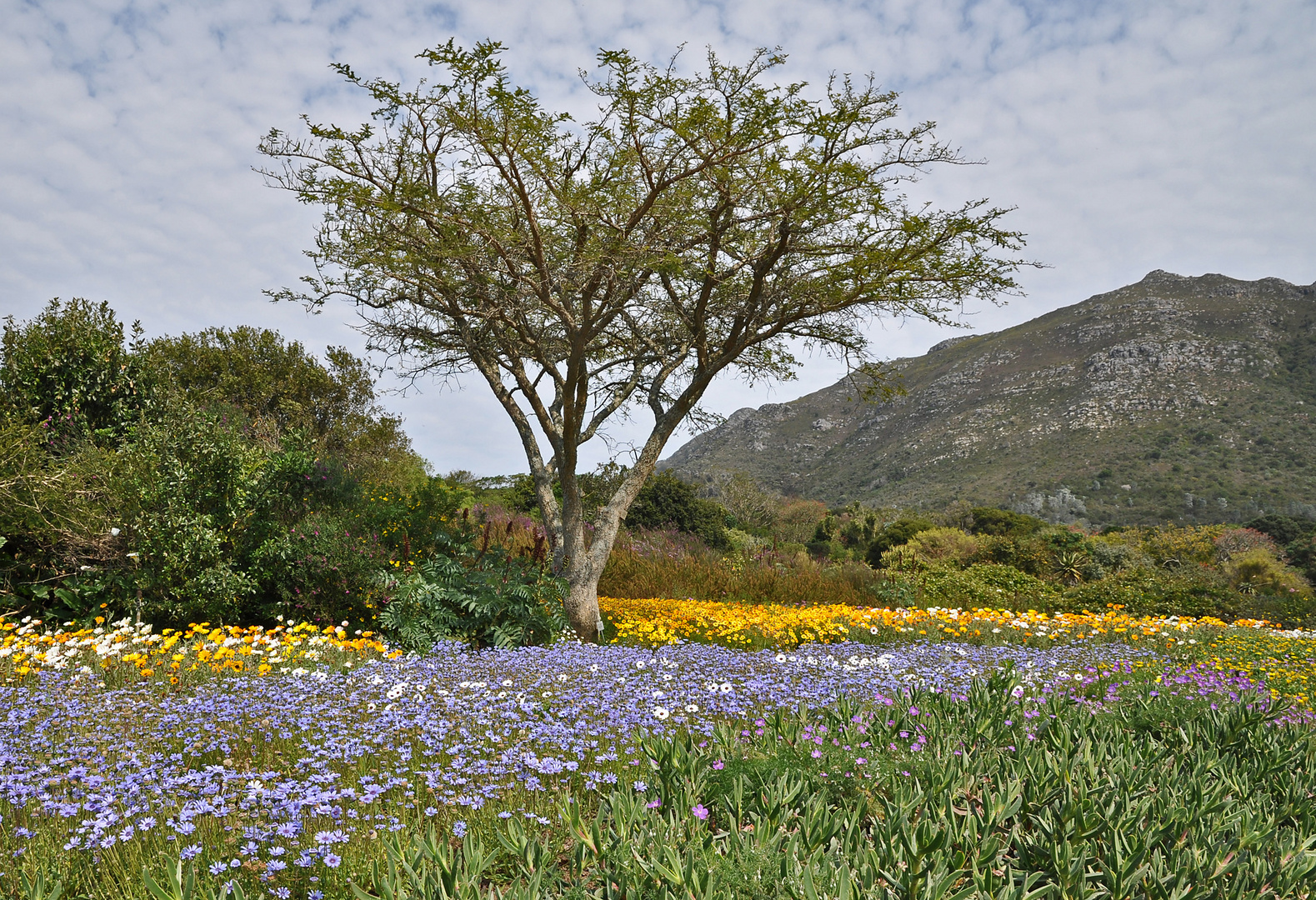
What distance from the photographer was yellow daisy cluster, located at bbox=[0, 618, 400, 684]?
510 centimetres

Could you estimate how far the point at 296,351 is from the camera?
1831cm

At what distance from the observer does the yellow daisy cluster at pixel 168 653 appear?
16.7 feet

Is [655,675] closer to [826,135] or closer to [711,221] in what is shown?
[711,221]

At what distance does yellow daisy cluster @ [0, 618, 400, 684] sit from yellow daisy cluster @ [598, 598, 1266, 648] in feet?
9.58

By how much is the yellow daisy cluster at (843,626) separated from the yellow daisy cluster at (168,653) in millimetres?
2920

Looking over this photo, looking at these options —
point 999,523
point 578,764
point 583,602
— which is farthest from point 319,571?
point 999,523

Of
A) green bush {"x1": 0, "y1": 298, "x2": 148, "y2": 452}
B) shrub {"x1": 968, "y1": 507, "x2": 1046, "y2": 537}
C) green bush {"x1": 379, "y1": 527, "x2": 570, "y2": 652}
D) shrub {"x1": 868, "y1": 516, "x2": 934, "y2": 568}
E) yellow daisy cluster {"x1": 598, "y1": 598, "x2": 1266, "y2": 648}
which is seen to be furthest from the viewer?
shrub {"x1": 968, "y1": 507, "x2": 1046, "y2": 537}

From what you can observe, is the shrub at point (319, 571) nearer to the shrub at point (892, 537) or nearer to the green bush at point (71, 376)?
the green bush at point (71, 376)

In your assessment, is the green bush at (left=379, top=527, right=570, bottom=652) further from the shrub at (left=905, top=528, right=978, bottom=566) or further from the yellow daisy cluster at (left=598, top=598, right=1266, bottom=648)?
the shrub at (left=905, top=528, right=978, bottom=566)

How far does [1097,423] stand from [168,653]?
156 ft

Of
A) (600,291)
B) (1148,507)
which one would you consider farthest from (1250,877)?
(1148,507)

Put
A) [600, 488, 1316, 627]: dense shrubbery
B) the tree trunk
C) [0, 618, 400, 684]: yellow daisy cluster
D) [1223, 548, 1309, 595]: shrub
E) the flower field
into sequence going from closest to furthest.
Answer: the flower field < [0, 618, 400, 684]: yellow daisy cluster < the tree trunk < [600, 488, 1316, 627]: dense shrubbery < [1223, 548, 1309, 595]: shrub

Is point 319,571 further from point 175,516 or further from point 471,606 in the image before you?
point 471,606

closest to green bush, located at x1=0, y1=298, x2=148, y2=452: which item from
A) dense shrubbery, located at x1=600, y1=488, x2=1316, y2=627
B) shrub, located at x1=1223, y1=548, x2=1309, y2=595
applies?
dense shrubbery, located at x1=600, y1=488, x2=1316, y2=627
